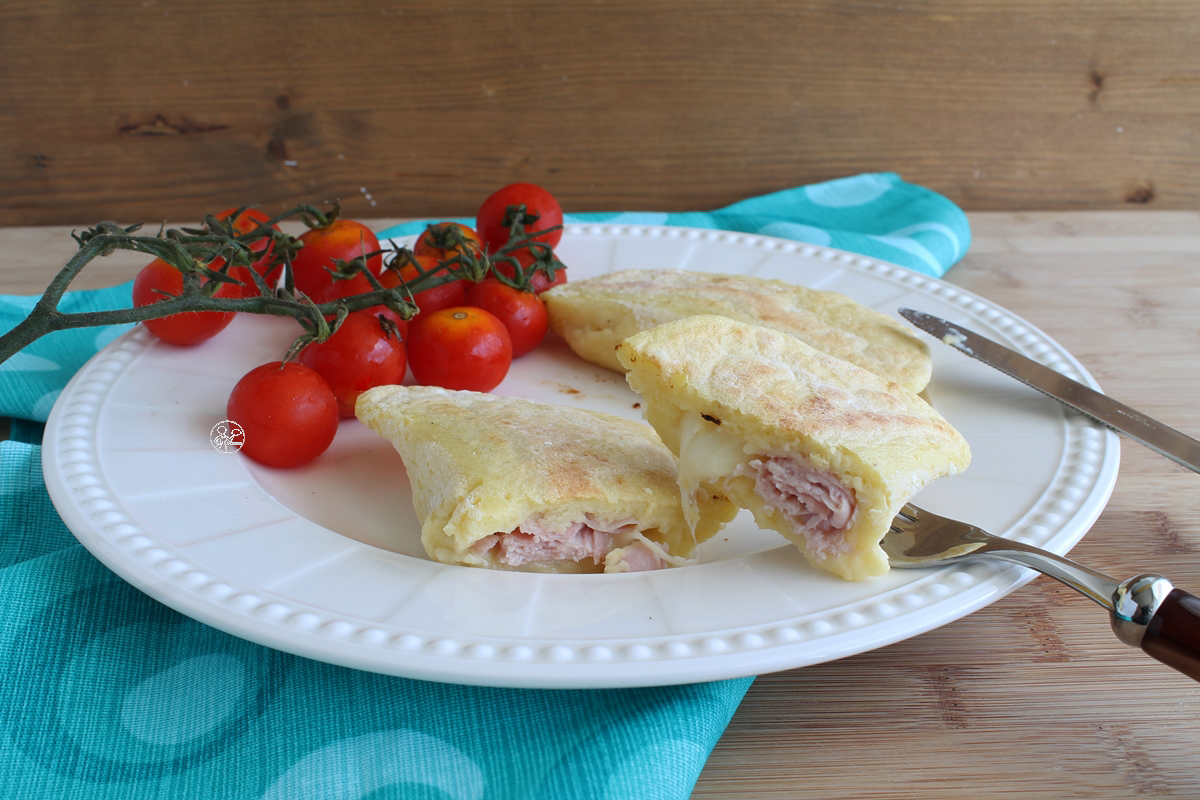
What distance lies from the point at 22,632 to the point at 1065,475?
2019 mm

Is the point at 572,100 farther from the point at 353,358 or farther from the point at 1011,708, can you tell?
the point at 1011,708

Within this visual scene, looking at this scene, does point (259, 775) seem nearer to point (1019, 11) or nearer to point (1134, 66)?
point (1019, 11)

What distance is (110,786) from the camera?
1.40 metres

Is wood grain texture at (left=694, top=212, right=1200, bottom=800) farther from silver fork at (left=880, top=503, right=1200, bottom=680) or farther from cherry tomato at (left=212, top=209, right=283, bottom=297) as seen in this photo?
cherry tomato at (left=212, top=209, right=283, bottom=297)

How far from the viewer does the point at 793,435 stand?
164 cm

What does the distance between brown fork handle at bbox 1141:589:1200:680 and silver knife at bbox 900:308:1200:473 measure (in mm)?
682

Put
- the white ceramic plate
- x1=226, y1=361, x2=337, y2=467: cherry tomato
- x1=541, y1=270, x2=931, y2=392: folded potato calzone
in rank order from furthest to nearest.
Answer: x1=541, y1=270, x2=931, y2=392: folded potato calzone, x1=226, y1=361, x2=337, y2=467: cherry tomato, the white ceramic plate

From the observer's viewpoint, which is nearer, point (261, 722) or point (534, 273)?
point (261, 722)

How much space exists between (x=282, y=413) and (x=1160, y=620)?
1688 mm

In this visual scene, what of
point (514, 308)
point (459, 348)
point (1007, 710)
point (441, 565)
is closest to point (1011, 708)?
point (1007, 710)

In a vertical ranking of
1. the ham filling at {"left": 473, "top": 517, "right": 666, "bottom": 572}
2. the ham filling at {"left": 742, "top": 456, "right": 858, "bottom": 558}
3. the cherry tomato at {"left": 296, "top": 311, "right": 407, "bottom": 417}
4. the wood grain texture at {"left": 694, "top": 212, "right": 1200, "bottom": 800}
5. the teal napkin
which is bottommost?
the teal napkin

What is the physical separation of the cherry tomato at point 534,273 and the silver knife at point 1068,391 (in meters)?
1.03

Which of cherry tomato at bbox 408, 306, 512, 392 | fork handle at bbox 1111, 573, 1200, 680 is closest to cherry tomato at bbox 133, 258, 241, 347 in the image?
cherry tomato at bbox 408, 306, 512, 392

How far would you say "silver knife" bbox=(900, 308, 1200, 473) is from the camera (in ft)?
6.38
